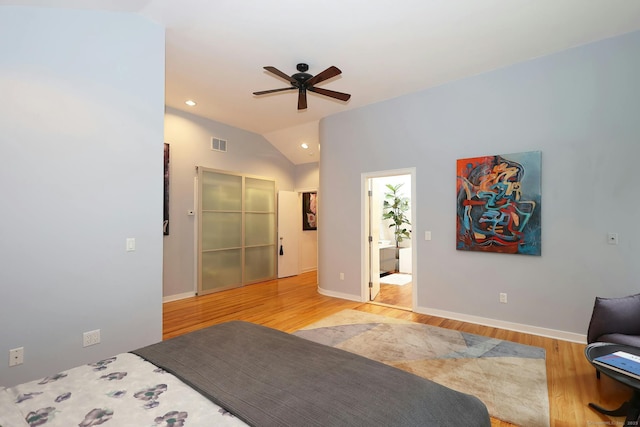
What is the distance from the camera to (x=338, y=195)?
5.11m

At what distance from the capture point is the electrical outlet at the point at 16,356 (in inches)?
83.8

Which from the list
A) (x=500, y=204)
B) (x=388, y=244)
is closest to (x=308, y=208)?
(x=388, y=244)

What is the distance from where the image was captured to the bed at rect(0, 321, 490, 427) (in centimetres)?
108

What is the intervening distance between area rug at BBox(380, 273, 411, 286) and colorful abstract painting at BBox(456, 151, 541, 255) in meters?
2.42

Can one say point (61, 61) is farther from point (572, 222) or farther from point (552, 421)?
point (572, 222)

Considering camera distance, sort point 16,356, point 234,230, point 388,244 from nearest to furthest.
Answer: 1. point 16,356
2. point 234,230
3. point 388,244

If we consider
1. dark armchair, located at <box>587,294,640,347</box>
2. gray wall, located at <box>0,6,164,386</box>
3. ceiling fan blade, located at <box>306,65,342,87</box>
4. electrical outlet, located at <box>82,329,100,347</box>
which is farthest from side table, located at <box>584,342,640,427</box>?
electrical outlet, located at <box>82,329,100,347</box>

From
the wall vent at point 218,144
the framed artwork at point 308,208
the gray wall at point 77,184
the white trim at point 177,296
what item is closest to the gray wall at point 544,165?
the wall vent at point 218,144

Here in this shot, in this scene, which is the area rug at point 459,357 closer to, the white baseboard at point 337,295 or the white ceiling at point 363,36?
the white baseboard at point 337,295

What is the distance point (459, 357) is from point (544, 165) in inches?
92.0

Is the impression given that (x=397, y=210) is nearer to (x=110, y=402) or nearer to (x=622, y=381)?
(x=622, y=381)

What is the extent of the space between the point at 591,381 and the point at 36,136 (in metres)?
4.82

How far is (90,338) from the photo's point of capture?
244 centimetres

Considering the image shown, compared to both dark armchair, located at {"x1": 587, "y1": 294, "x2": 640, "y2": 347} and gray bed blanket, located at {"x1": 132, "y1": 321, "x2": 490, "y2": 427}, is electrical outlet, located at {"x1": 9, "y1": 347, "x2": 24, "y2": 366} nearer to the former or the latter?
gray bed blanket, located at {"x1": 132, "y1": 321, "x2": 490, "y2": 427}
